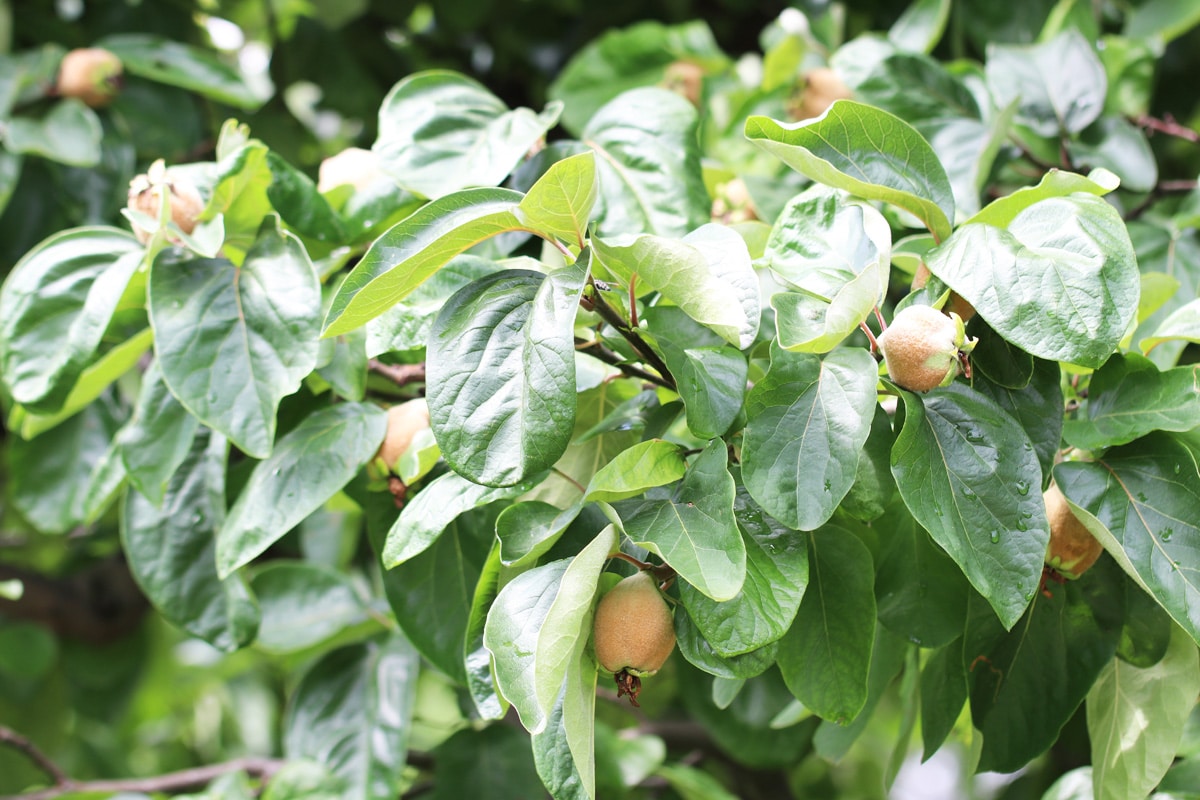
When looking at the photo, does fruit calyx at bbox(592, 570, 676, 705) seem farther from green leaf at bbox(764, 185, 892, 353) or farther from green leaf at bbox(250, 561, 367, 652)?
green leaf at bbox(250, 561, 367, 652)

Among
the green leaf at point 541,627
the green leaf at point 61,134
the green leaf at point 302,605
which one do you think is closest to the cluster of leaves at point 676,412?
the green leaf at point 541,627

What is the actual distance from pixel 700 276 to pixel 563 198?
7 centimetres

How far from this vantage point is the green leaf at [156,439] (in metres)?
0.69

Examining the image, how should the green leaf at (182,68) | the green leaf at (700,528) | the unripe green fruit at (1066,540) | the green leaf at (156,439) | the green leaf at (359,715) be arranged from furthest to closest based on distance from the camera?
the green leaf at (182,68)
the green leaf at (359,715)
the green leaf at (156,439)
the unripe green fruit at (1066,540)
the green leaf at (700,528)

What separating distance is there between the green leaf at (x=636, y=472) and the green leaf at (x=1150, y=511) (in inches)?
8.5

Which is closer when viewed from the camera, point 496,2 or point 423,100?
point 423,100

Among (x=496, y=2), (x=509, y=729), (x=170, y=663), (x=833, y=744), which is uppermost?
(x=496, y=2)

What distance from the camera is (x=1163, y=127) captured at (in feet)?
3.14

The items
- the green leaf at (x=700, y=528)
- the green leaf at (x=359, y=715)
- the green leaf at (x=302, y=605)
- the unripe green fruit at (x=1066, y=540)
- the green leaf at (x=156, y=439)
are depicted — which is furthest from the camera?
the green leaf at (x=302, y=605)

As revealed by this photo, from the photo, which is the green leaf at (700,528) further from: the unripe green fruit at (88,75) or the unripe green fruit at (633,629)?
the unripe green fruit at (88,75)

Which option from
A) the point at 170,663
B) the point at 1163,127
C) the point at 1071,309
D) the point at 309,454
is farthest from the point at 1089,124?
the point at 170,663

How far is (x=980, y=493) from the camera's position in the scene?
500mm

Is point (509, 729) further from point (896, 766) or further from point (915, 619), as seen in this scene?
point (915, 619)

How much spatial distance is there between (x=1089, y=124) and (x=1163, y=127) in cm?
6
